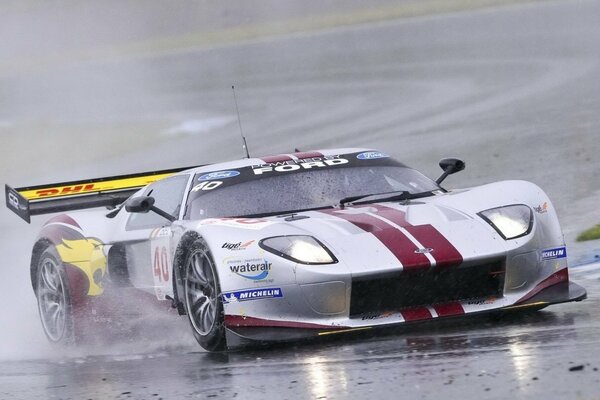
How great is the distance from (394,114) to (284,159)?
10.2 meters

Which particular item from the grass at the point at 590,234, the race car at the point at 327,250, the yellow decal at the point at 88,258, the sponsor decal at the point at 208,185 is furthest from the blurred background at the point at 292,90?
the sponsor decal at the point at 208,185

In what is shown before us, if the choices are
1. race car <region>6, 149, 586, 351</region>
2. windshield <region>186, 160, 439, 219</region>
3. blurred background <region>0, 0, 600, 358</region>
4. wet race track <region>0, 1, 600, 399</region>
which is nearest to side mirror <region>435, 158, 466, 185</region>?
race car <region>6, 149, 586, 351</region>

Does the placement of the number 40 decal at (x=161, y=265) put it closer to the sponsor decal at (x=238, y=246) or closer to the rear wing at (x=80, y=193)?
the sponsor decal at (x=238, y=246)

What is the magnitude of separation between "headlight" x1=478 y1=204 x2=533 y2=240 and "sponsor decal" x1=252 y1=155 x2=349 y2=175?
129cm

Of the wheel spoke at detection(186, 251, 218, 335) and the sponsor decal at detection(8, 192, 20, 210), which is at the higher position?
the sponsor decal at detection(8, 192, 20, 210)

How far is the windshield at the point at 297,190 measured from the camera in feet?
24.6

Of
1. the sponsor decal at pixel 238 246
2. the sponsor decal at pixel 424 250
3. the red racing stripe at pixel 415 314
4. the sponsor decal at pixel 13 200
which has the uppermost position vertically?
the sponsor decal at pixel 13 200

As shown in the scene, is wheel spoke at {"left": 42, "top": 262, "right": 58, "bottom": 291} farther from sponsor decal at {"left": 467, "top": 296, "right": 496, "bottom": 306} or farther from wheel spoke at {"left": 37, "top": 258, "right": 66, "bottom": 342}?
sponsor decal at {"left": 467, "top": 296, "right": 496, "bottom": 306}

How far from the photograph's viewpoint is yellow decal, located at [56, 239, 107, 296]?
8297 millimetres

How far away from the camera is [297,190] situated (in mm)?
7617

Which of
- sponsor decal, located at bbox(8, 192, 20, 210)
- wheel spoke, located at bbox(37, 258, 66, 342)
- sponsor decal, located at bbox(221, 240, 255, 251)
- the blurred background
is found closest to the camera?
sponsor decal, located at bbox(221, 240, 255, 251)

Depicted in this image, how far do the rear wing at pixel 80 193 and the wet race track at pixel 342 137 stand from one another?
886 millimetres

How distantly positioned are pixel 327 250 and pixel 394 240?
0.33 metres

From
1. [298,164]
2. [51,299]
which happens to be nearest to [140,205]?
[298,164]
